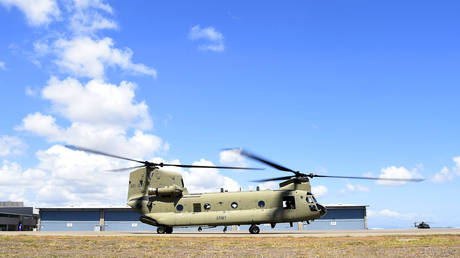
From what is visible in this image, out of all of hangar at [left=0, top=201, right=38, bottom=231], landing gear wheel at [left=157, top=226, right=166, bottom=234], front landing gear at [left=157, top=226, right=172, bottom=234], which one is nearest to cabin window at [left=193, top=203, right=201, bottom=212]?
front landing gear at [left=157, top=226, right=172, bottom=234]

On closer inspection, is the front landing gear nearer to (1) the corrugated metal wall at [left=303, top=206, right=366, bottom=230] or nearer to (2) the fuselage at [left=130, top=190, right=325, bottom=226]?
(2) the fuselage at [left=130, top=190, right=325, bottom=226]

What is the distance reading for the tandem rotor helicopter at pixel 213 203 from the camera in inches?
1256

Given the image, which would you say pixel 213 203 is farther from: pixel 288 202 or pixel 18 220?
pixel 18 220

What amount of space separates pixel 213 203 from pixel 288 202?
6.34 meters

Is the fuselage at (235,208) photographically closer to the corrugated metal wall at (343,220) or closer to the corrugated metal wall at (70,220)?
the corrugated metal wall at (343,220)

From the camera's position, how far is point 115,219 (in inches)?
2365

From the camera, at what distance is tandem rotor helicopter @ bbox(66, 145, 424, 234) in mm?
31906

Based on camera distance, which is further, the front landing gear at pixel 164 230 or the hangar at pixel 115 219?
the hangar at pixel 115 219

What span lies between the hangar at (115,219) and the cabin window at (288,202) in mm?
26107

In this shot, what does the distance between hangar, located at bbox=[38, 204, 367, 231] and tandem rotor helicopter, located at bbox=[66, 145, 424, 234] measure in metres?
24.4

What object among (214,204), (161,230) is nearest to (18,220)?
(161,230)

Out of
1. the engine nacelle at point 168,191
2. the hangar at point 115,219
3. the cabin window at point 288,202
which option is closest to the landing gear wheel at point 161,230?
the engine nacelle at point 168,191

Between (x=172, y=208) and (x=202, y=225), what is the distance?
3.14 m

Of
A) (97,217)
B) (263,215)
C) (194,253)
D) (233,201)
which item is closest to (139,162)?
(233,201)
